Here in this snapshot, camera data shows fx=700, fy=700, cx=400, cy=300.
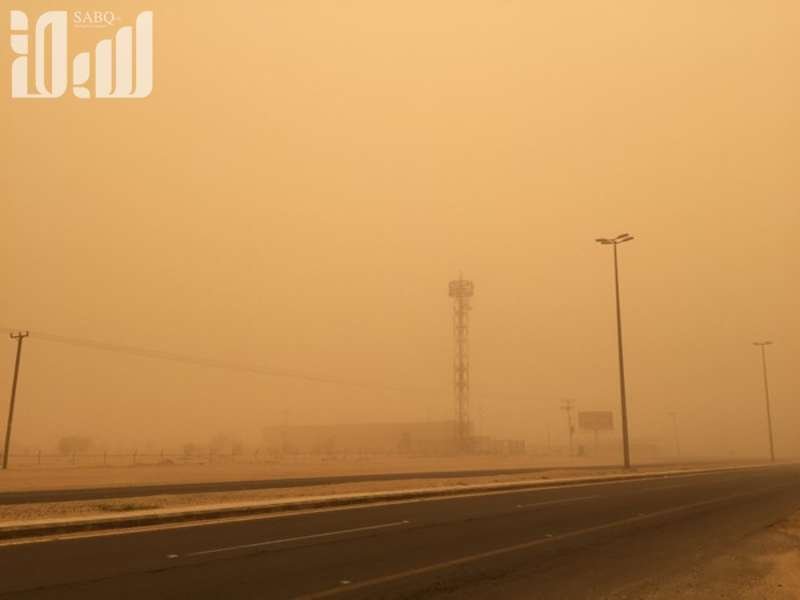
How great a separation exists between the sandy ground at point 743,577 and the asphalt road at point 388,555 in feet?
1.36

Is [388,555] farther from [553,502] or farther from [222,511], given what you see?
[553,502]

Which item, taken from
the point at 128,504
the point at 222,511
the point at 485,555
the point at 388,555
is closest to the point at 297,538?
the point at 388,555

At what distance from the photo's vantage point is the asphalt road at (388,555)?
393 inches

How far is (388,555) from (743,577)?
605 centimetres

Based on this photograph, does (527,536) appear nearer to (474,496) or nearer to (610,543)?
(610,543)

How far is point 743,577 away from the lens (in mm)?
11703

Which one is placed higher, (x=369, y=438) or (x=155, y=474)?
(x=155, y=474)

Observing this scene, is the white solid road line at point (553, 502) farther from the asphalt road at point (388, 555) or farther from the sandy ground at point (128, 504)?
the sandy ground at point (128, 504)

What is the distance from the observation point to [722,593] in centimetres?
1042

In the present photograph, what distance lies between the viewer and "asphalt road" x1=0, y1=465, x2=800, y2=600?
32.8 ft

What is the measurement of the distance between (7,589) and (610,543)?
11.4 metres

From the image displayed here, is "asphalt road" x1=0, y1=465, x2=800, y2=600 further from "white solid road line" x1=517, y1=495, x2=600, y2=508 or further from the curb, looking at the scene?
"white solid road line" x1=517, y1=495, x2=600, y2=508

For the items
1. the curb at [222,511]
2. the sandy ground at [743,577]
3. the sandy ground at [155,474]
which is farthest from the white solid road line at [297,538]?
the sandy ground at [155,474]

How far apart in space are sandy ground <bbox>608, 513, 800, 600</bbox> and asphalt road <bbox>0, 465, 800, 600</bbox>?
41 cm
